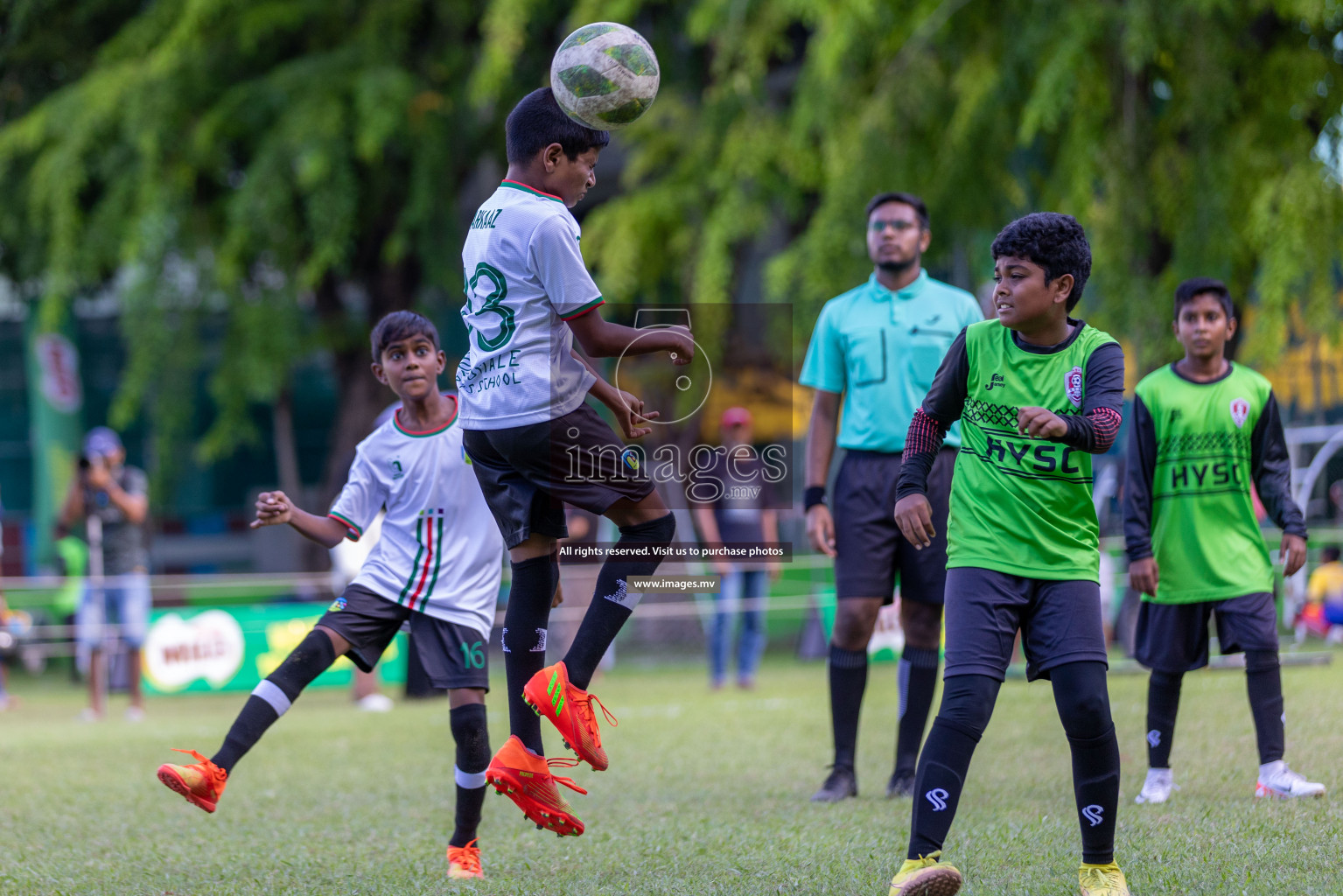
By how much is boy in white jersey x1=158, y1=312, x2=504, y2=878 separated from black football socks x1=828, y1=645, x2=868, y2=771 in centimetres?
161

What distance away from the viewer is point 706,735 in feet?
27.5

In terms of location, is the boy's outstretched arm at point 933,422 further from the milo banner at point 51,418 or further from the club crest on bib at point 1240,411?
the milo banner at point 51,418

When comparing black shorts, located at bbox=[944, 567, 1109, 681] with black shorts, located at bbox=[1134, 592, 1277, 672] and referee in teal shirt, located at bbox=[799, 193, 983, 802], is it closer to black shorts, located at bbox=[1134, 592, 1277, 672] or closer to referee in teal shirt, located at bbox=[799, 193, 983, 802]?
referee in teal shirt, located at bbox=[799, 193, 983, 802]

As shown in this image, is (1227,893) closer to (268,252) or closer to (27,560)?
(268,252)

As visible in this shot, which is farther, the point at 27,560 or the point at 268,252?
the point at 27,560

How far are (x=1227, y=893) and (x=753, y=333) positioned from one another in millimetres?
13211

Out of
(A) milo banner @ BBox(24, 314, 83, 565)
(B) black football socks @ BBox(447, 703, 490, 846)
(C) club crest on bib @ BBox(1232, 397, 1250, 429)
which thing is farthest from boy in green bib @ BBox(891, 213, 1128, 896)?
(A) milo banner @ BBox(24, 314, 83, 565)

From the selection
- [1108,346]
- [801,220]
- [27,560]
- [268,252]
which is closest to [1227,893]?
[1108,346]

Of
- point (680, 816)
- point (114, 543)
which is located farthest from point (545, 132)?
point (114, 543)

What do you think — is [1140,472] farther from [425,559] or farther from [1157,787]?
[425,559]

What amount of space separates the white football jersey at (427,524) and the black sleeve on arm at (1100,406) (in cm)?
221

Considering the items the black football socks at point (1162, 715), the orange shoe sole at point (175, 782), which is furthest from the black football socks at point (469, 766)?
the black football socks at point (1162, 715)

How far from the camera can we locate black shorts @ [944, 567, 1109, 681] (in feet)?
12.5

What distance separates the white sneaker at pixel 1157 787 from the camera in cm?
543
